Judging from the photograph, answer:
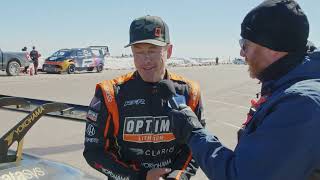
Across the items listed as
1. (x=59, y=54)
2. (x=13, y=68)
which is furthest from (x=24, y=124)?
(x=59, y=54)

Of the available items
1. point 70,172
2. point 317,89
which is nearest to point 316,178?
point 317,89

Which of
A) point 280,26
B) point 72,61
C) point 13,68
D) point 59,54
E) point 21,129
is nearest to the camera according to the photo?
point 280,26

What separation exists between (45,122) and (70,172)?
294 inches

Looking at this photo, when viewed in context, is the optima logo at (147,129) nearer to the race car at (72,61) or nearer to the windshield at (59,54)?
the race car at (72,61)

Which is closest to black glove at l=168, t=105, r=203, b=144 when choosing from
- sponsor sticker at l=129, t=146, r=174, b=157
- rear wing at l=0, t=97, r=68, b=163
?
sponsor sticker at l=129, t=146, r=174, b=157

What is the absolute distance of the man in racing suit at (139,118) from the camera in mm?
2723

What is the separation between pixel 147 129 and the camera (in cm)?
283

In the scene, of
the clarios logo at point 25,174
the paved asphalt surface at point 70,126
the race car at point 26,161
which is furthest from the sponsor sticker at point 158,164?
the paved asphalt surface at point 70,126

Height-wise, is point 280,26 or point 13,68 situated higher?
point 280,26

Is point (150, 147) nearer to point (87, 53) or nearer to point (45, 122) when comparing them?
point (45, 122)

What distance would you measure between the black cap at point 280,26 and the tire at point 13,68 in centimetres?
2384

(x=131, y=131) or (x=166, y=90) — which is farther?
(x=131, y=131)

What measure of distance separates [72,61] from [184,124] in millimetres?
27954

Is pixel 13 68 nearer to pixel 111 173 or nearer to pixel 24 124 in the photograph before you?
pixel 24 124
